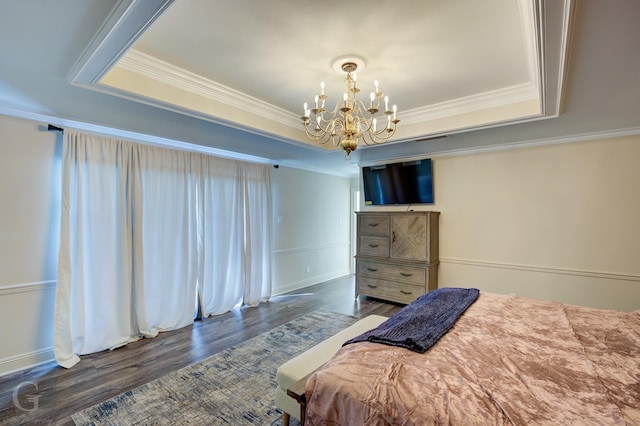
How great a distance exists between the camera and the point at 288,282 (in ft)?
17.8

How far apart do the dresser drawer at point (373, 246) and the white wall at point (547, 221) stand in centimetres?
84

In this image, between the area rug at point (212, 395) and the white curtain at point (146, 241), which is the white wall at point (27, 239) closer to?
the white curtain at point (146, 241)

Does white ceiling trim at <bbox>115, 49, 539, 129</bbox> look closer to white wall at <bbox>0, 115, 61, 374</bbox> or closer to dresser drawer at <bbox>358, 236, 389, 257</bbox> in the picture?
white wall at <bbox>0, 115, 61, 374</bbox>

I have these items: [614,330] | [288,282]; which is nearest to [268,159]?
[288,282]

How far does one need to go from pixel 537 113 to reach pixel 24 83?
421 cm

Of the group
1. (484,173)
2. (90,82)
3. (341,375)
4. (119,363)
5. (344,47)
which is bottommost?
(119,363)

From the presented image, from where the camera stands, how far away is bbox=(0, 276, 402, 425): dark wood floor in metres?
2.21

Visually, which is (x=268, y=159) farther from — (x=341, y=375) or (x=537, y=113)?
(x=341, y=375)

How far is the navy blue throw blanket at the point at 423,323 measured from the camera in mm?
1607

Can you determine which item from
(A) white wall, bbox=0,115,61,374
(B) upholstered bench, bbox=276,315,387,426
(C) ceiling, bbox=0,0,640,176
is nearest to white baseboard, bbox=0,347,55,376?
(A) white wall, bbox=0,115,61,374

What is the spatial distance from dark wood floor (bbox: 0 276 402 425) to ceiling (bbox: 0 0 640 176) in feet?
7.79

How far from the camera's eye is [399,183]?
4.60 m

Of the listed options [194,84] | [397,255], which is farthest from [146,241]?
[397,255]

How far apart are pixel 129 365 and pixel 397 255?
350 centimetres
